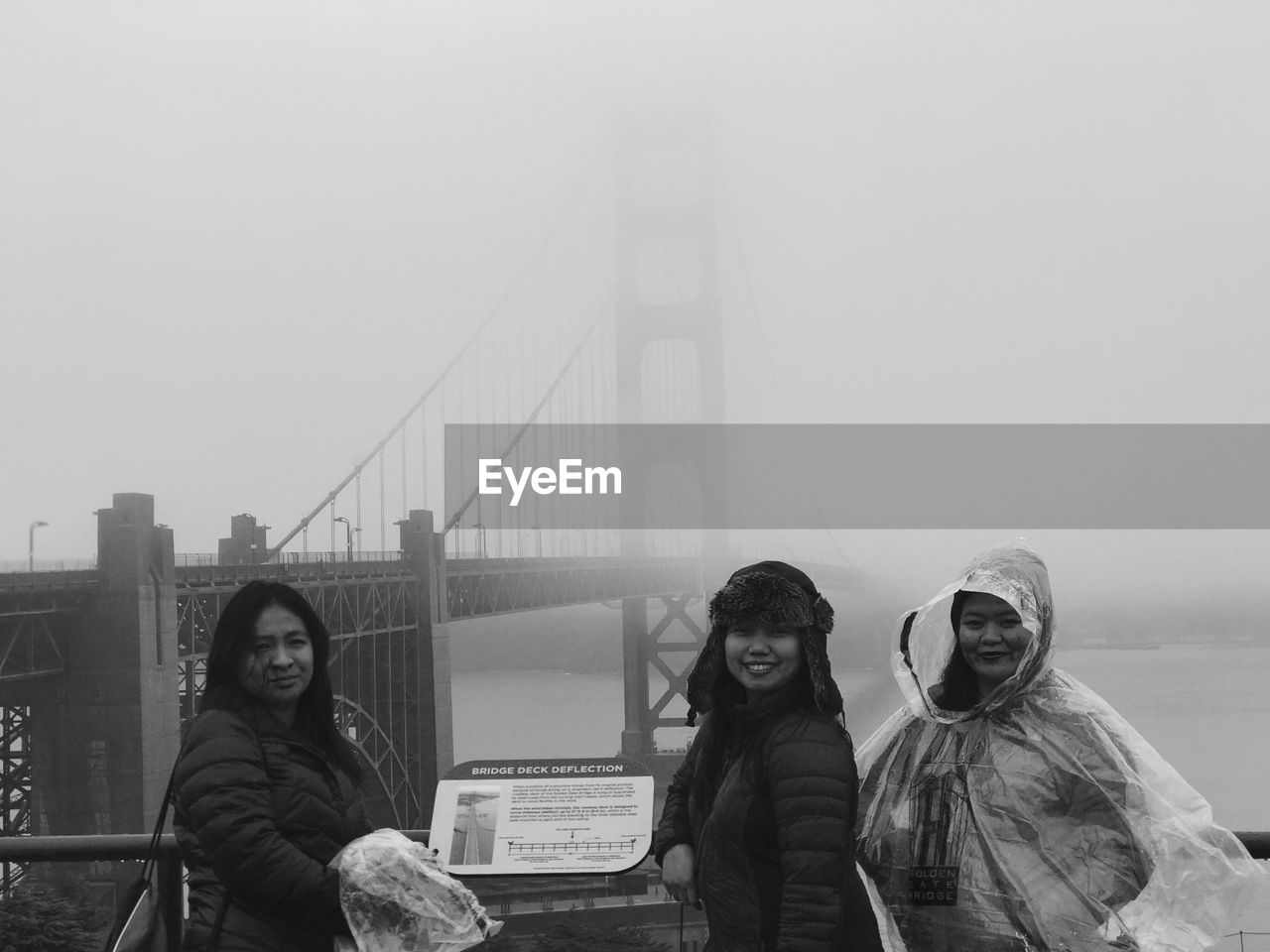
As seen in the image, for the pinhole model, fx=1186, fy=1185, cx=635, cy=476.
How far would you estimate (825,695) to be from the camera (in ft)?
3.43

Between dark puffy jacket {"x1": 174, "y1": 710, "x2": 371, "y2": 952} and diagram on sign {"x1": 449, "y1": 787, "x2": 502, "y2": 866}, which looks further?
diagram on sign {"x1": 449, "y1": 787, "x2": 502, "y2": 866}

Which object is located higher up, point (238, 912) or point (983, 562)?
point (983, 562)

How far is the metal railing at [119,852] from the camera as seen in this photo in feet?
4.45

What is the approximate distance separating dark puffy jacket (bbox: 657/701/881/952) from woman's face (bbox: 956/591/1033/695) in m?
0.15

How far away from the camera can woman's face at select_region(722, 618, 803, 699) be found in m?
1.05

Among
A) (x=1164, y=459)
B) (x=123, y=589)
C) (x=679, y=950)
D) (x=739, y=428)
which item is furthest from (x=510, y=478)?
(x=679, y=950)

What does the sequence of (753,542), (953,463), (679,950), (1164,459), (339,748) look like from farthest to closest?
(1164,459)
(953,463)
(753,542)
(679,950)
(339,748)

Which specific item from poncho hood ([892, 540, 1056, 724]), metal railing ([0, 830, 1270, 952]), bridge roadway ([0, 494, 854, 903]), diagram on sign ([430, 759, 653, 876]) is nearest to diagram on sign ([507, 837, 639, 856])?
diagram on sign ([430, 759, 653, 876])

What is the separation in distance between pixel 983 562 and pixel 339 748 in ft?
2.04

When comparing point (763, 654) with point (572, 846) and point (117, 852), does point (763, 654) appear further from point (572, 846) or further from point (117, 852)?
point (117, 852)

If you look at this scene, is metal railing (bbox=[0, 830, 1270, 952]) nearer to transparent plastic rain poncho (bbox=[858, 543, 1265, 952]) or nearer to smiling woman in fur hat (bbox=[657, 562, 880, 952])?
smiling woman in fur hat (bbox=[657, 562, 880, 952])

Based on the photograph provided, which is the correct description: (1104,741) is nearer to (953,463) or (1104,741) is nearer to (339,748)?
(339,748)

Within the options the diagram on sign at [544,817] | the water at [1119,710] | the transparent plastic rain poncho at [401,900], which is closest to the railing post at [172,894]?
the diagram on sign at [544,817]

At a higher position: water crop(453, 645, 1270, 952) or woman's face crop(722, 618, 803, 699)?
woman's face crop(722, 618, 803, 699)
